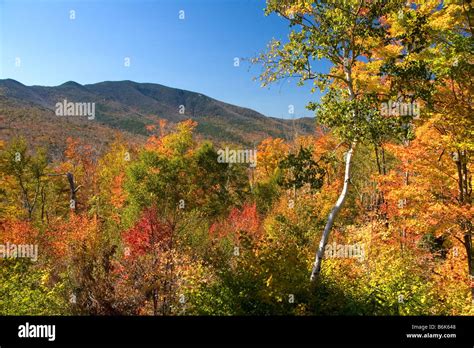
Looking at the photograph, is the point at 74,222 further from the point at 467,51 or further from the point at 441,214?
the point at 467,51

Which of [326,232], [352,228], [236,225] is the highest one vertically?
Answer: [326,232]

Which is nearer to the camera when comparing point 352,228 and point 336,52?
point 336,52

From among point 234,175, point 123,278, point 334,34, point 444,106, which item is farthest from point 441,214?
point 234,175

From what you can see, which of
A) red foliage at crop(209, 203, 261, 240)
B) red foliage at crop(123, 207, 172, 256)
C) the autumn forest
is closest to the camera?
the autumn forest

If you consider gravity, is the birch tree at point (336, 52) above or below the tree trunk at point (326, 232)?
above

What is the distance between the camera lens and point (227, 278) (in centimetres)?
1012

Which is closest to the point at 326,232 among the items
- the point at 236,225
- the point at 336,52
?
the point at 336,52

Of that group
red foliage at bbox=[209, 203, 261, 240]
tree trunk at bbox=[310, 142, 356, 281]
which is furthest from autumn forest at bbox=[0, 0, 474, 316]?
red foliage at bbox=[209, 203, 261, 240]

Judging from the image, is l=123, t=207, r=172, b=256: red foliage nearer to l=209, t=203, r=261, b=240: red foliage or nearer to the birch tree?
the birch tree

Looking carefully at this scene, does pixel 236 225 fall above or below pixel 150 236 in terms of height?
below

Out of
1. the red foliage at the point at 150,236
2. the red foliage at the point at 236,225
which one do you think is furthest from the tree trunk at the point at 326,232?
the red foliage at the point at 236,225

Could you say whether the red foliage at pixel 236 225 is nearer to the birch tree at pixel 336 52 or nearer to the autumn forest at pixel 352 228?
the autumn forest at pixel 352 228

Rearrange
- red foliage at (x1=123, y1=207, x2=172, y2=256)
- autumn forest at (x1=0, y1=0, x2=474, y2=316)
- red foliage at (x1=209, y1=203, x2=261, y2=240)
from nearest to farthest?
1. autumn forest at (x1=0, y1=0, x2=474, y2=316)
2. red foliage at (x1=123, y1=207, x2=172, y2=256)
3. red foliage at (x1=209, y1=203, x2=261, y2=240)

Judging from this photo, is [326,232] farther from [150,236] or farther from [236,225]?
[236,225]
